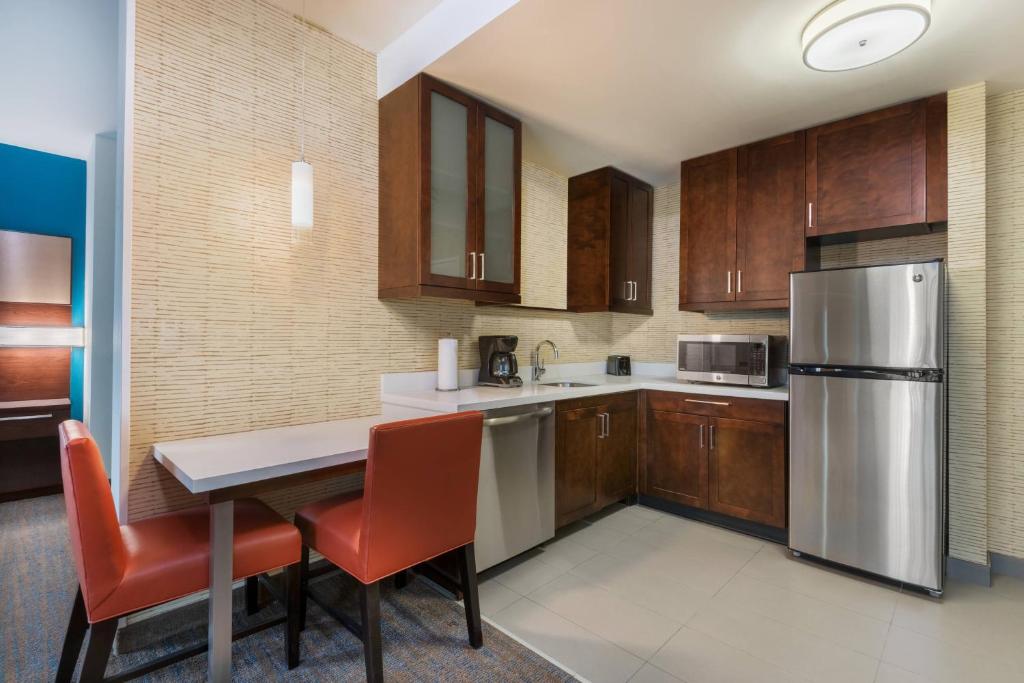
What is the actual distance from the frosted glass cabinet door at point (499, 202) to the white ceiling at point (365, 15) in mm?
574

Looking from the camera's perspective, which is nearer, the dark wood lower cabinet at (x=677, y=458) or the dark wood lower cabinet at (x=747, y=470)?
the dark wood lower cabinet at (x=747, y=470)

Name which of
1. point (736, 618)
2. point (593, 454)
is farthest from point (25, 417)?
point (736, 618)

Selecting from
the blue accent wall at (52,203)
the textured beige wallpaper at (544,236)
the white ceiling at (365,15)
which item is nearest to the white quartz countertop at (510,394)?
the textured beige wallpaper at (544,236)

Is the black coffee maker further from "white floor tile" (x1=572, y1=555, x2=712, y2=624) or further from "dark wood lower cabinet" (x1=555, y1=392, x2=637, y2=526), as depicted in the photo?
"white floor tile" (x1=572, y1=555, x2=712, y2=624)

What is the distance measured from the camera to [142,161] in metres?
1.86

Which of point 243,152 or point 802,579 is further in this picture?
point 802,579

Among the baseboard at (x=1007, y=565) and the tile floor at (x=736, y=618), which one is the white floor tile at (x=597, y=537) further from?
the baseboard at (x=1007, y=565)

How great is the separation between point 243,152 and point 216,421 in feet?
3.89

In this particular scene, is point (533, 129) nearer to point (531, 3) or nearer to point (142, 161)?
point (531, 3)

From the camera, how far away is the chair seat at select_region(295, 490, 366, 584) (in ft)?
5.14

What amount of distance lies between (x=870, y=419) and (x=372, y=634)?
2.38 metres

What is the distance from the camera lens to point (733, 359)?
9.86ft

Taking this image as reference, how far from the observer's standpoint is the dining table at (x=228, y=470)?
143cm

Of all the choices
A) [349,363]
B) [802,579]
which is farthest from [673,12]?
[802,579]
